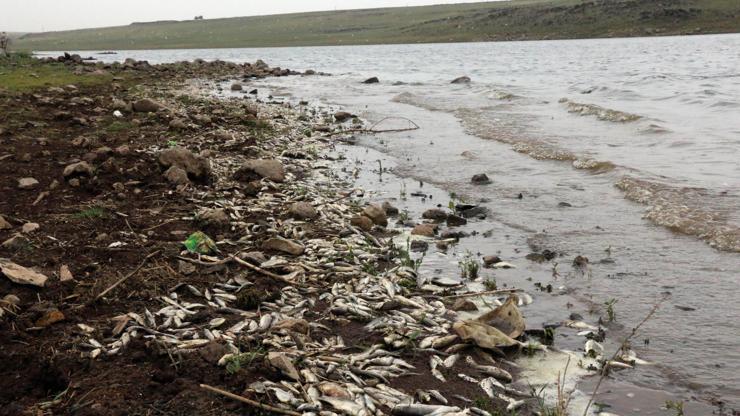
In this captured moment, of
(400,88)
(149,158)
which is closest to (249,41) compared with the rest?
(400,88)

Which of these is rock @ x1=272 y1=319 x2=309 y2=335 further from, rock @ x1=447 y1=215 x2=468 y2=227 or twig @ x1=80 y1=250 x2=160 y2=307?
rock @ x1=447 y1=215 x2=468 y2=227

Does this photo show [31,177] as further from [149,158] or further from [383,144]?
[383,144]

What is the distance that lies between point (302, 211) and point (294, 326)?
4.31m

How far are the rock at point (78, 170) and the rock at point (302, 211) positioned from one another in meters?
3.78

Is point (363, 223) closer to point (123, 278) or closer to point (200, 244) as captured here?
point (200, 244)

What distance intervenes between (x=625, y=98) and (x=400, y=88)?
15437mm

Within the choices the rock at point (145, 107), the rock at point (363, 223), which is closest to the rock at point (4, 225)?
the rock at point (363, 223)

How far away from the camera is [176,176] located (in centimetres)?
1107

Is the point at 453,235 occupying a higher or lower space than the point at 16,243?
lower

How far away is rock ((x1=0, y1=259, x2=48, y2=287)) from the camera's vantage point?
6320 millimetres

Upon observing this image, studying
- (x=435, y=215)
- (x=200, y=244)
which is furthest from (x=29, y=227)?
(x=435, y=215)

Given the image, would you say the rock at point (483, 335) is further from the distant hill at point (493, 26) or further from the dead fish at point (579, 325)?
Result: the distant hill at point (493, 26)

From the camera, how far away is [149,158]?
12438 millimetres

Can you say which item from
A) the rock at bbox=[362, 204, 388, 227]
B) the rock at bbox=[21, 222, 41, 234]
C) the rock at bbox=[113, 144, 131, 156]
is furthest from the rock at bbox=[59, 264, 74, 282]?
the rock at bbox=[113, 144, 131, 156]
